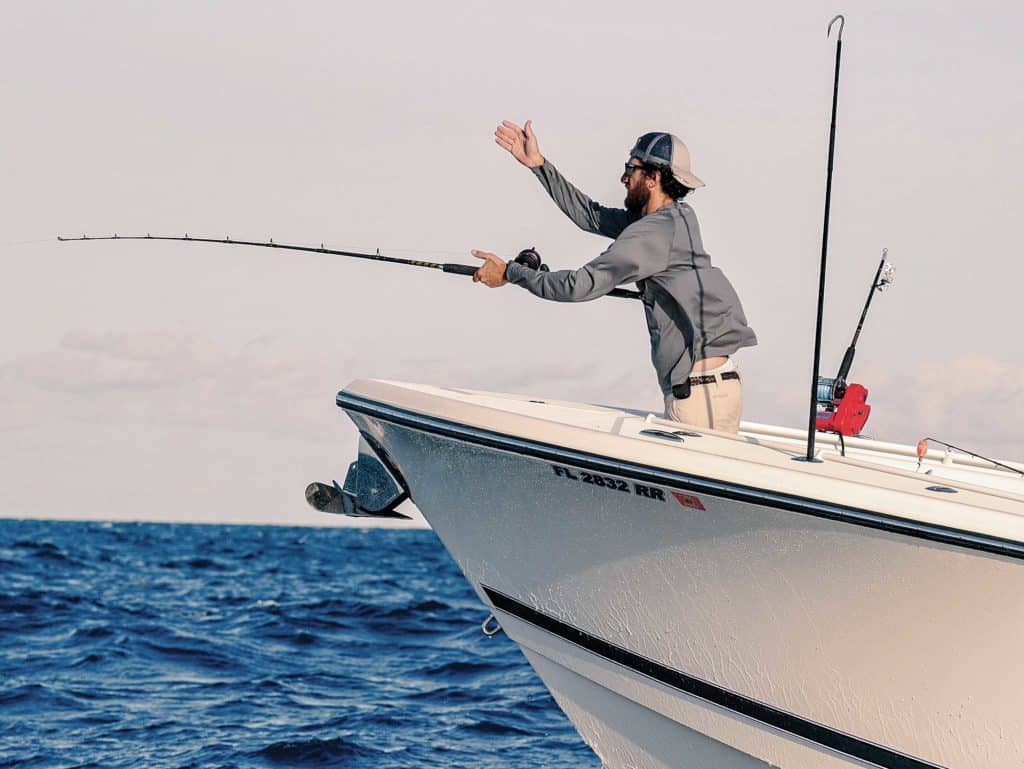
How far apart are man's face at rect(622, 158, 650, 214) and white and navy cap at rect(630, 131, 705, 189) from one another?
0.05 metres

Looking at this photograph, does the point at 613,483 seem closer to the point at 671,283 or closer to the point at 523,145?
the point at 671,283

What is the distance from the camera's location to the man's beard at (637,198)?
198 inches

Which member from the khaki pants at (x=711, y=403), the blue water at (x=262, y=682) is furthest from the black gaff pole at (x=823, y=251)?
the blue water at (x=262, y=682)

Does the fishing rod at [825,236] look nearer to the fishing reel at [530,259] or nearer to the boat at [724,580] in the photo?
the boat at [724,580]

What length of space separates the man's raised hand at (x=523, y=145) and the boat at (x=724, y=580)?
1.08 metres

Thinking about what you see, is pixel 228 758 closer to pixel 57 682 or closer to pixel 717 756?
pixel 57 682

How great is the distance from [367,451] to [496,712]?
3640 mm

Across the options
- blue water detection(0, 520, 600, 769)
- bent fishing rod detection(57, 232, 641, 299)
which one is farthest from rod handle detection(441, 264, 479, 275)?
blue water detection(0, 520, 600, 769)

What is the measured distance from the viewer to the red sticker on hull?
4.42 metres

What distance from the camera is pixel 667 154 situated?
4949mm

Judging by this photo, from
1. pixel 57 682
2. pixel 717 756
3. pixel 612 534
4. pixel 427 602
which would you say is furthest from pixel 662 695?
pixel 427 602

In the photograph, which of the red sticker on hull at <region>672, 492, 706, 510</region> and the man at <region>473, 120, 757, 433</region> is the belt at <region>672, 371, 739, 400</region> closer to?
the man at <region>473, 120, 757, 433</region>

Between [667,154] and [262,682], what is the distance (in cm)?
609

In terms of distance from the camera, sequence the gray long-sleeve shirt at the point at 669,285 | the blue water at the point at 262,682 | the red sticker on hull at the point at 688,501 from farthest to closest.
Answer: the blue water at the point at 262,682
the gray long-sleeve shirt at the point at 669,285
the red sticker on hull at the point at 688,501
